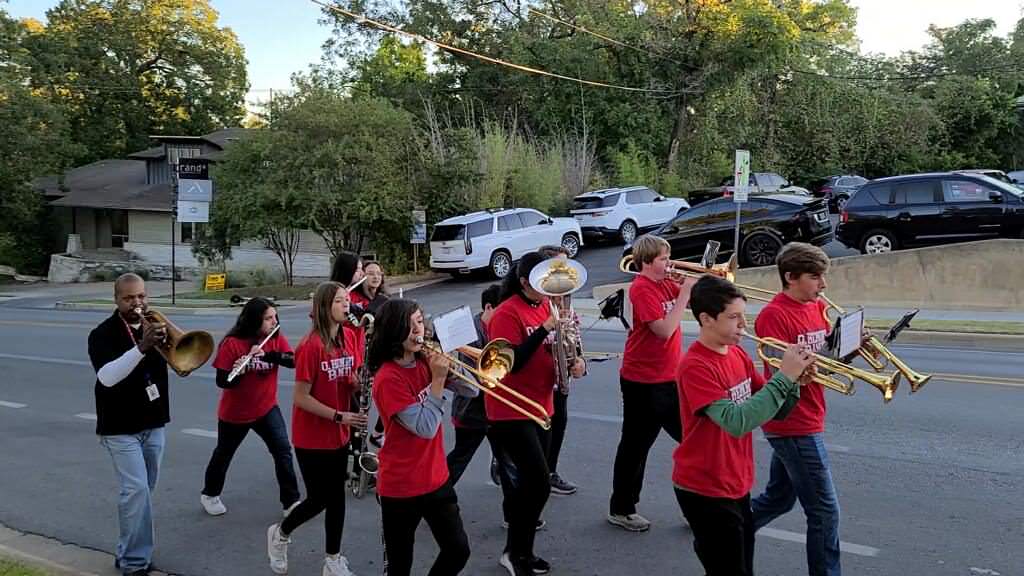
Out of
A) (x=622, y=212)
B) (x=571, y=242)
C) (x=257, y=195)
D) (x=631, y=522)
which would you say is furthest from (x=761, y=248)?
(x=631, y=522)

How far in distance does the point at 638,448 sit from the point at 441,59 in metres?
→ 37.9

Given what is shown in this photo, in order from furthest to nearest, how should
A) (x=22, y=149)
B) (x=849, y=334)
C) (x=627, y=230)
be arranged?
(x=22, y=149), (x=627, y=230), (x=849, y=334)

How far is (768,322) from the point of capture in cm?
421

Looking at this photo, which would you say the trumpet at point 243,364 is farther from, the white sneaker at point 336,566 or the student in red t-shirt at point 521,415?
the student in red t-shirt at point 521,415

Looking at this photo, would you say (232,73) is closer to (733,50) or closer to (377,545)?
(733,50)

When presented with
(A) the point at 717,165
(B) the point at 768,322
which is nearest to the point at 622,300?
(B) the point at 768,322

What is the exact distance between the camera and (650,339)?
522 cm

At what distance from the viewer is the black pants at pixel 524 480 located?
4617 mm

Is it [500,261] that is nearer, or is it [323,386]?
[323,386]

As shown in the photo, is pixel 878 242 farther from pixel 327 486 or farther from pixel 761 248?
pixel 327 486

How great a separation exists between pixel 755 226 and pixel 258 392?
14913 mm

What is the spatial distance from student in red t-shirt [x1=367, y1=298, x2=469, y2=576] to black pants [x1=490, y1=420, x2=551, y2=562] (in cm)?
75

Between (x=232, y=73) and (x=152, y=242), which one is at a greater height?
(x=232, y=73)

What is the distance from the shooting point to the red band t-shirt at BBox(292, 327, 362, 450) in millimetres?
4766
